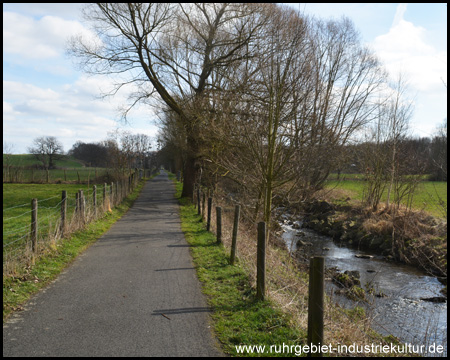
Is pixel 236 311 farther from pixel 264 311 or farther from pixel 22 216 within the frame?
pixel 22 216

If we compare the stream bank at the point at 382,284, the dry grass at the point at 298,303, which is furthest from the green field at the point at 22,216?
the stream bank at the point at 382,284

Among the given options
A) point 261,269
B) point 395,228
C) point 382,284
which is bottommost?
point 382,284

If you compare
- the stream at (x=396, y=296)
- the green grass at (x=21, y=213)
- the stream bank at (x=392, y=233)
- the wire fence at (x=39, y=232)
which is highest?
the wire fence at (x=39, y=232)

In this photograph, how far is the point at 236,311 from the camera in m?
6.26

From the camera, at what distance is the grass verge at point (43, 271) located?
636cm

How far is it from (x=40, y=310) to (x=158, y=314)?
1796mm

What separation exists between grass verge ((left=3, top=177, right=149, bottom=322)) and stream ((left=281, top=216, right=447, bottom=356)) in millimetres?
5106

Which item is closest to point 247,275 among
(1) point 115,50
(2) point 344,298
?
(2) point 344,298

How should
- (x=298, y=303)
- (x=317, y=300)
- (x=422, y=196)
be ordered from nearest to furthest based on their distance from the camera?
(x=317, y=300) → (x=298, y=303) → (x=422, y=196)

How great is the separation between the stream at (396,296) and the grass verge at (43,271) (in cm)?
511

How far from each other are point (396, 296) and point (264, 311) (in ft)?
23.6

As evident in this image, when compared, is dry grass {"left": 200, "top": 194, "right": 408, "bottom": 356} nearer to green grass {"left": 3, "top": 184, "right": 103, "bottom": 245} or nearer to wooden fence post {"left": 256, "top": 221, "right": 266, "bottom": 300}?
wooden fence post {"left": 256, "top": 221, "right": 266, "bottom": 300}

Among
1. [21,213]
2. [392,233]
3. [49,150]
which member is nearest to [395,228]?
[392,233]

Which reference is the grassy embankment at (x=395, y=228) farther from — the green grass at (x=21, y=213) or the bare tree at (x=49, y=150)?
the bare tree at (x=49, y=150)
